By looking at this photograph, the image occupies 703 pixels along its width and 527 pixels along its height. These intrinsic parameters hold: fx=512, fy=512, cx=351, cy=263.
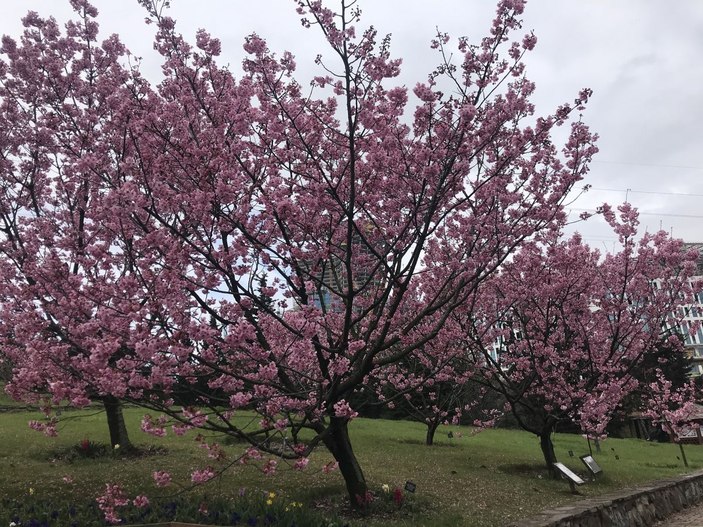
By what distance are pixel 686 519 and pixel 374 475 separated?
19.7 feet

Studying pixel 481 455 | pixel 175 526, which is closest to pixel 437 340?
pixel 481 455

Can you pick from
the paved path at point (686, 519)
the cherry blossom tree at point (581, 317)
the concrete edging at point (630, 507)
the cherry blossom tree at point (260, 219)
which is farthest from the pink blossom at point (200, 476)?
the paved path at point (686, 519)

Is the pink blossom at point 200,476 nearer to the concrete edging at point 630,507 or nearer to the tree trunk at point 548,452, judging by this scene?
the concrete edging at point 630,507

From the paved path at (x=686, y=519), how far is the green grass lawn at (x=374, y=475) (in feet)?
4.52

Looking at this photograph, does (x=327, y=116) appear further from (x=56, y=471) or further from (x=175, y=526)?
(x=56, y=471)

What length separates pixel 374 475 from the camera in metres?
11.0

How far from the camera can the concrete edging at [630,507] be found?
704 centimetres

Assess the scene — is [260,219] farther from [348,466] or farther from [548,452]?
[548,452]

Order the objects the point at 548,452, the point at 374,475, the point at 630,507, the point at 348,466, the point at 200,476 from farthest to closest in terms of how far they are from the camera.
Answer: the point at 548,452, the point at 374,475, the point at 630,507, the point at 348,466, the point at 200,476

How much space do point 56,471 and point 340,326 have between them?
6.56 meters

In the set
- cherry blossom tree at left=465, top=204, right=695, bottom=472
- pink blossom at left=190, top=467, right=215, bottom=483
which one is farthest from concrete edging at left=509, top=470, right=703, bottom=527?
pink blossom at left=190, top=467, right=215, bottom=483

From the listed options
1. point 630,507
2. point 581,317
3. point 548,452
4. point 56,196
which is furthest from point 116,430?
point 581,317

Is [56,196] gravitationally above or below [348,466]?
above

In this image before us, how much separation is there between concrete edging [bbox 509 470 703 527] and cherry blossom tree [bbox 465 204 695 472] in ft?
6.42
